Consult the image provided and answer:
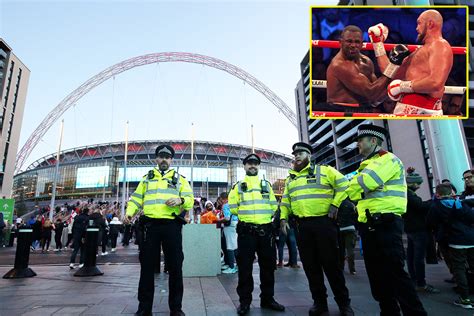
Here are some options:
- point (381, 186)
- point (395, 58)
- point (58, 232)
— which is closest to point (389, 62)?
point (395, 58)

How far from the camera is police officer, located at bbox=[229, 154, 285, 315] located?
168 inches

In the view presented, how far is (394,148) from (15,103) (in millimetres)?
84287

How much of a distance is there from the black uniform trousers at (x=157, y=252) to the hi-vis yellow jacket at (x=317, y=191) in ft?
5.54

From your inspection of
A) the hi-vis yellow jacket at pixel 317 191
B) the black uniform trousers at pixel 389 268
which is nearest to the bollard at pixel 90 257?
the hi-vis yellow jacket at pixel 317 191

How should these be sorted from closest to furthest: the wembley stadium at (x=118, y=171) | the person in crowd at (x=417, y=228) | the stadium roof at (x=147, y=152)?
1. the person in crowd at (x=417, y=228)
2. the wembley stadium at (x=118, y=171)
3. the stadium roof at (x=147, y=152)

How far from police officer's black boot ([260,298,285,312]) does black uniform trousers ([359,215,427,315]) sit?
120 centimetres

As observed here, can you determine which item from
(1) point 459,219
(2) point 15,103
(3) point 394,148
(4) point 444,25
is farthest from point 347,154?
(2) point 15,103

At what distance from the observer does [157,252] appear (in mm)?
4125

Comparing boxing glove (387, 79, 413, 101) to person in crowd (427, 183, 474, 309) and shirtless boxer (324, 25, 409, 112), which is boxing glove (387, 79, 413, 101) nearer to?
shirtless boxer (324, 25, 409, 112)

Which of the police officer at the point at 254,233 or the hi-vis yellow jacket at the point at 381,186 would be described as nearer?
the hi-vis yellow jacket at the point at 381,186

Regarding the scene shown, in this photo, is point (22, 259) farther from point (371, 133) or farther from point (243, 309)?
point (371, 133)

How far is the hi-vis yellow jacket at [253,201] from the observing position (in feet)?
15.1

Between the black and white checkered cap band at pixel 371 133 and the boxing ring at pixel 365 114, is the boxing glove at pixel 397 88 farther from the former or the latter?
A: the black and white checkered cap band at pixel 371 133

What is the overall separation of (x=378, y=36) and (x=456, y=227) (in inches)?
273
